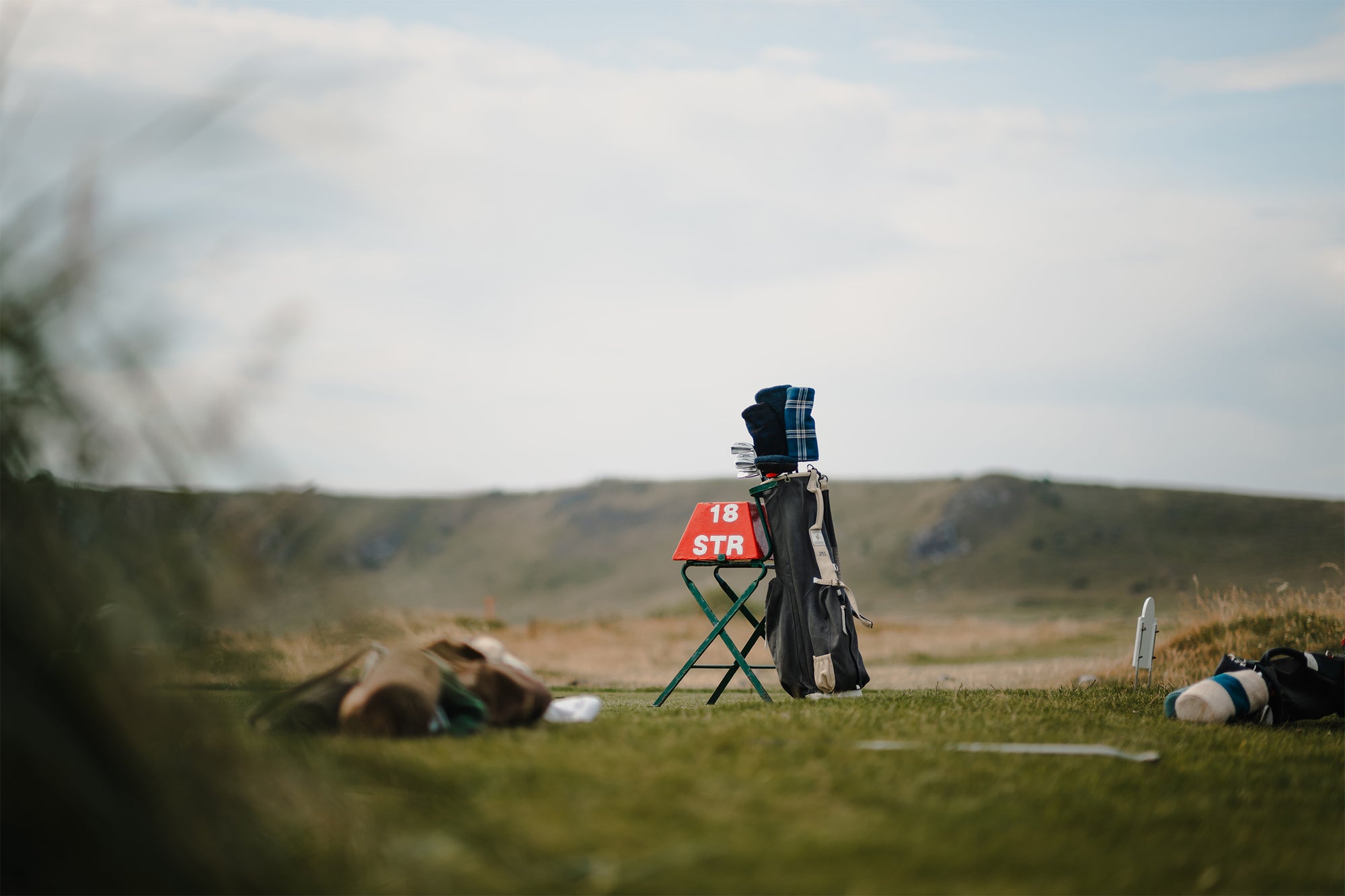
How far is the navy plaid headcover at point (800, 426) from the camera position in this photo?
23.3ft

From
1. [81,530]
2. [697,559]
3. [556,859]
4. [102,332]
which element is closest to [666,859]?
[556,859]

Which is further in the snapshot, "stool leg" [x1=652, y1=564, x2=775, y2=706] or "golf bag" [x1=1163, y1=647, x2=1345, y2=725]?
"stool leg" [x1=652, y1=564, x2=775, y2=706]

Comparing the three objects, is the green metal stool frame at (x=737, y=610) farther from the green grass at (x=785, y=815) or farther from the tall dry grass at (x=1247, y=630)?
the tall dry grass at (x=1247, y=630)

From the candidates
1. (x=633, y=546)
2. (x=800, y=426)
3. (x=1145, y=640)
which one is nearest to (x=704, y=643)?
(x=800, y=426)

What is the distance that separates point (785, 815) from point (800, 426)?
4.26 m

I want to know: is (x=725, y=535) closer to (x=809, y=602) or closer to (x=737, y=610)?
(x=737, y=610)

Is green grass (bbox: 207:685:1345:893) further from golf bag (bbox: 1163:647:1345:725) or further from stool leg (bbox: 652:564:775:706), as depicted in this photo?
stool leg (bbox: 652:564:775:706)

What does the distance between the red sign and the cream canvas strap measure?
1.21 ft

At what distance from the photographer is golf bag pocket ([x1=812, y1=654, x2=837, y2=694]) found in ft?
22.0

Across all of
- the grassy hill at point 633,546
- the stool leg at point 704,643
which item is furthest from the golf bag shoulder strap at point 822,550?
the grassy hill at point 633,546

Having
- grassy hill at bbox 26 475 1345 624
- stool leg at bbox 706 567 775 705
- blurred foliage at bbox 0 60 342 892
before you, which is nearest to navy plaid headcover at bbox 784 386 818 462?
stool leg at bbox 706 567 775 705

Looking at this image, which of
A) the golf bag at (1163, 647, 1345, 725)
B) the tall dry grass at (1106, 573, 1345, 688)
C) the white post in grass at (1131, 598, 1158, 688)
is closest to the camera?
the golf bag at (1163, 647, 1345, 725)

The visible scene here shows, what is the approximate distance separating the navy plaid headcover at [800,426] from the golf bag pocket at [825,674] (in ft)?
4.32

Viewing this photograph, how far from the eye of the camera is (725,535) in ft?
22.9
